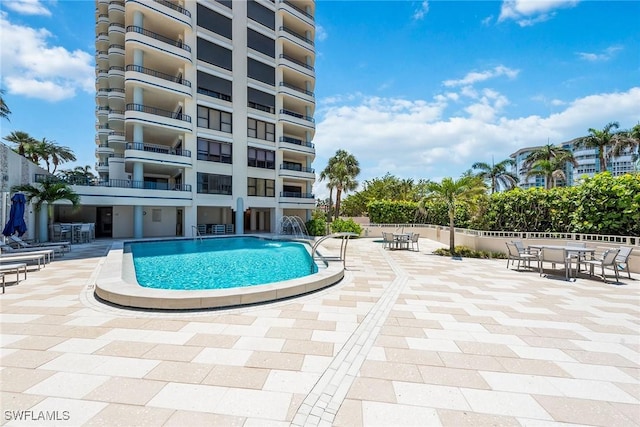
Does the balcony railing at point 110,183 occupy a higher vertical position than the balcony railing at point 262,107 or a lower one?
lower

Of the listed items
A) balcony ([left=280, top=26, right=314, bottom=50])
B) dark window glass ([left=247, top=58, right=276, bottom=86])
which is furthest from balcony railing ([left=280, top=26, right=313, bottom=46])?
dark window glass ([left=247, top=58, right=276, bottom=86])

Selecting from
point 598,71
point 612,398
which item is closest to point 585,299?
point 612,398

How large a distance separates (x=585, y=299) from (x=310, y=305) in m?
6.92

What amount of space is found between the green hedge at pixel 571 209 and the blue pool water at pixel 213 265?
11339 millimetres

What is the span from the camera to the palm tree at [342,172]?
3199 centimetres

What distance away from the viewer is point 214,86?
77.4ft

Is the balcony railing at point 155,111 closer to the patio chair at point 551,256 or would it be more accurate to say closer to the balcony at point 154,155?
the balcony at point 154,155

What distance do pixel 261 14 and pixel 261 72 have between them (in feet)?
17.7

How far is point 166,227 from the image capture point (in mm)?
23656

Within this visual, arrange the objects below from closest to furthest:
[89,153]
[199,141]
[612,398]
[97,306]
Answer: [612,398]
[97,306]
[199,141]
[89,153]

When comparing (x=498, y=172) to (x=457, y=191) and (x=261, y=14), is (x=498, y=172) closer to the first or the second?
(x=457, y=191)

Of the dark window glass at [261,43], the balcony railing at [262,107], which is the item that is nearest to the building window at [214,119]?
the balcony railing at [262,107]

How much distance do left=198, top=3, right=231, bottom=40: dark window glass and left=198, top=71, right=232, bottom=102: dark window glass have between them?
3976mm

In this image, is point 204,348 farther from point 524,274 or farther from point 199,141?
point 199,141
